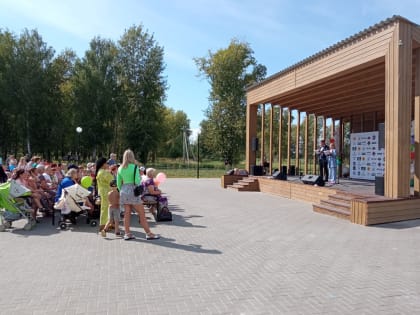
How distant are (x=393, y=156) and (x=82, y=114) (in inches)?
1266

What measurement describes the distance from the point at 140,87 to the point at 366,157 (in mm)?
27003

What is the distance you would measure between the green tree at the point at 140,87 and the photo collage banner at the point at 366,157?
79.0 ft

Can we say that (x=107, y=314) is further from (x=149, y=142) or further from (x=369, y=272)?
(x=149, y=142)

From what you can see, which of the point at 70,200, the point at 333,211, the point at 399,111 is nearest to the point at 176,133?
the point at 333,211

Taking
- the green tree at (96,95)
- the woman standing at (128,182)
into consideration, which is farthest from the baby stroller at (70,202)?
the green tree at (96,95)

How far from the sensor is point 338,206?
962cm

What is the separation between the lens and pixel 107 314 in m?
3.34

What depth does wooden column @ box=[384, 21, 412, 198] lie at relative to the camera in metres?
8.65

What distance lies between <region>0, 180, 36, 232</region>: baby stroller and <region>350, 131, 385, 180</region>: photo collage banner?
562 inches

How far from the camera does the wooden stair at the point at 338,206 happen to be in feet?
30.0

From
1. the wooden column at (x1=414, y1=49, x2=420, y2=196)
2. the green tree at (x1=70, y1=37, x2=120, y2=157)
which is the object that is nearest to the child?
the wooden column at (x1=414, y1=49, x2=420, y2=196)

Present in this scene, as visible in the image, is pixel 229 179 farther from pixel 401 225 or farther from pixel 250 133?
pixel 401 225

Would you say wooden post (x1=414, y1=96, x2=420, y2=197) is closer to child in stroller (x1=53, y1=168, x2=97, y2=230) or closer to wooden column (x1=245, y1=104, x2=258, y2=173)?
child in stroller (x1=53, y1=168, x2=97, y2=230)

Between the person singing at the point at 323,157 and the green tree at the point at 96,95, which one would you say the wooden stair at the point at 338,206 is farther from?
the green tree at the point at 96,95
